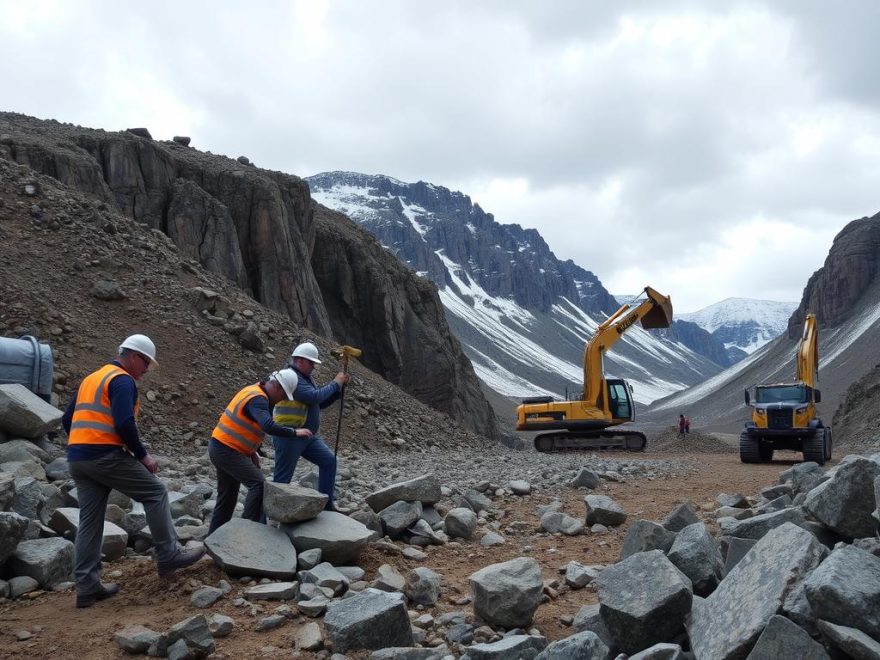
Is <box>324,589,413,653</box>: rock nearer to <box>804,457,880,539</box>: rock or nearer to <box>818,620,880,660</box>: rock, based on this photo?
<box>818,620,880,660</box>: rock

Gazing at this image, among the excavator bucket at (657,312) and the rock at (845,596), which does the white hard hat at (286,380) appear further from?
the excavator bucket at (657,312)

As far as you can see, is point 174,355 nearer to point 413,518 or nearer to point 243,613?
point 413,518

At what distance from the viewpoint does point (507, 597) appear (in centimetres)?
518

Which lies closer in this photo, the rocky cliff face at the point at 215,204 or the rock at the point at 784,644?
the rock at the point at 784,644

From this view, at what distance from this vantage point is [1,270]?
56.2 ft

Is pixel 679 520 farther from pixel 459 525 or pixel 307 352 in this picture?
pixel 307 352

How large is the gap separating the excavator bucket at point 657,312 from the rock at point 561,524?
15.3 m

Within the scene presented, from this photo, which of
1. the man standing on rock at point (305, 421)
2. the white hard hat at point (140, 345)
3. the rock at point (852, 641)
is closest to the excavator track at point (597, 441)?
the man standing on rock at point (305, 421)

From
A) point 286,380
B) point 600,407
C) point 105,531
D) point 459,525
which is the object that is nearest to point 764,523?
point 459,525

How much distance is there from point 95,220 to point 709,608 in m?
20.3

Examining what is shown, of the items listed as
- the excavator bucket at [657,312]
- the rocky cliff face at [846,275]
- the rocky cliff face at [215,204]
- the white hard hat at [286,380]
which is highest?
the rocky cliff face at [846,275]

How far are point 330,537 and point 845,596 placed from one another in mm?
4140

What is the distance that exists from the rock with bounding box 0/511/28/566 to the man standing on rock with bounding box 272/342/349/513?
2.23 meters

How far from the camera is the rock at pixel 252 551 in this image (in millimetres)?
6051
